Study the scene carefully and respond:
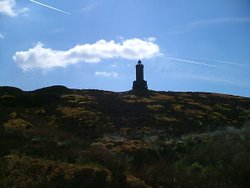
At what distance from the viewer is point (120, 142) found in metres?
29.1

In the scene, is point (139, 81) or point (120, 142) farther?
point (139, 81)

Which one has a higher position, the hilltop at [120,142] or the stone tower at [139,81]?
the stone tower at [139,81]

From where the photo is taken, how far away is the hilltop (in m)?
20.3

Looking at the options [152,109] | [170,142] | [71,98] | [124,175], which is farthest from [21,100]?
[124,175]

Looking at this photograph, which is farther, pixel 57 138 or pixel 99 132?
pixel 99 132

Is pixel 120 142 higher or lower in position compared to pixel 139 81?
lower

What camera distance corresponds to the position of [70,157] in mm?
22938

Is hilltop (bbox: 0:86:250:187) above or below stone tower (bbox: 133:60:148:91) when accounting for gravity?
below

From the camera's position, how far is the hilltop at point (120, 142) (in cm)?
2033

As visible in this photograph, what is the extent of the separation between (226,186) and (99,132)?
52.6 feet

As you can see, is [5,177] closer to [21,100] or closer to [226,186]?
[226,186]

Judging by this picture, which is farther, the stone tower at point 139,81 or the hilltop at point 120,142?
the stone tower at point 139,81

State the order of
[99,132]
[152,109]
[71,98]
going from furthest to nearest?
[71,98], [152,109], [99,132]

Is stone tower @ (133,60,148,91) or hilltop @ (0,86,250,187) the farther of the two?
stone tower @ (133,60,148,91)
